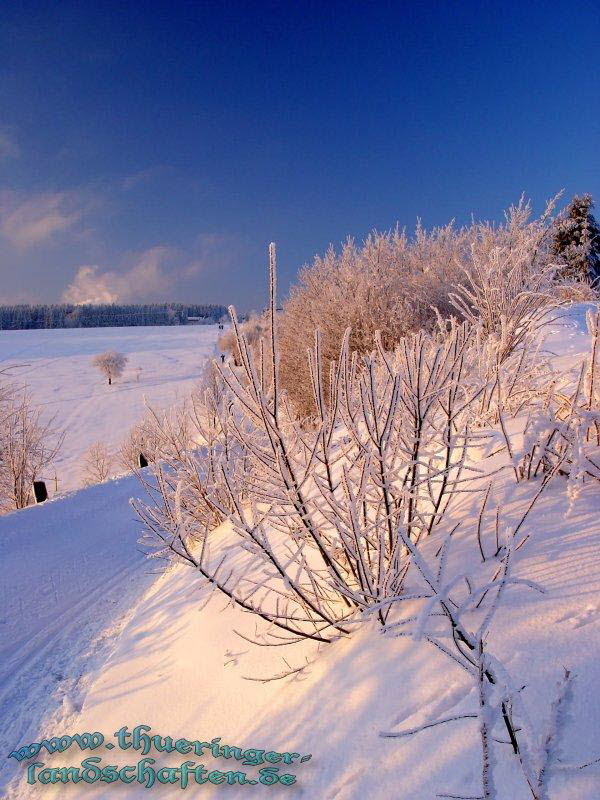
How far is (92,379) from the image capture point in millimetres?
57031

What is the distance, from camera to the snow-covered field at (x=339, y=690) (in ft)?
6.00

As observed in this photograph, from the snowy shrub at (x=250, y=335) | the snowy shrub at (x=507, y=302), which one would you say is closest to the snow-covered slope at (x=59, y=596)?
the snowy shrub at (x=250, y=335)

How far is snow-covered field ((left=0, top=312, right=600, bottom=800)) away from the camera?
72.1 inches

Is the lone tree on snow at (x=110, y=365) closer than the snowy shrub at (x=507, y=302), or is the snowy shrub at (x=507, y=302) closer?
the snowy shrub at (x=507, y=302)

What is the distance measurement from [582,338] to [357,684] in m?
11.8

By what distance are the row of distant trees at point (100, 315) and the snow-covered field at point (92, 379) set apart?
29608mm

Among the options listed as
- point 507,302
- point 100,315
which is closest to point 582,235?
point 507,302

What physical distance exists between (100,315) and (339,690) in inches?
6140

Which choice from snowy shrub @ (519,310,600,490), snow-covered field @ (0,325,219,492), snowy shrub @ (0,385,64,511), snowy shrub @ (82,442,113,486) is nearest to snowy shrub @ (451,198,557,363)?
snowy shrub @ (519,310,600,490)

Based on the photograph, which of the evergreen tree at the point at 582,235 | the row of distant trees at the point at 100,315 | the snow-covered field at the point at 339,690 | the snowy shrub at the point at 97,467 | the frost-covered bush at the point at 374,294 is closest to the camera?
the snow-covered field at the point at 339,690

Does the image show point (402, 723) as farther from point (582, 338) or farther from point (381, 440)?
point (582, 338)

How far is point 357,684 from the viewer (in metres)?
2.40

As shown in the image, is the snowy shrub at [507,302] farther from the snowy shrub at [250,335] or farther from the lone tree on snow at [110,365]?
the lone tree on snow at [110,365]

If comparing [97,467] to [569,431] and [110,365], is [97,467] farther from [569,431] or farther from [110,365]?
[110,365]
